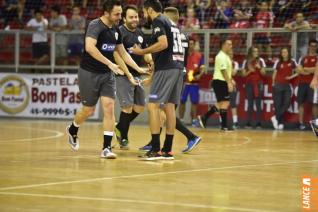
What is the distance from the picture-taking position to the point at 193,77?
22.4 meters

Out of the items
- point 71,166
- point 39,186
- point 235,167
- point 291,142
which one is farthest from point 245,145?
point 39,186

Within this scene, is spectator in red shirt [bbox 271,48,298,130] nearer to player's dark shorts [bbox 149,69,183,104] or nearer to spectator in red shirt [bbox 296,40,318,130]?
spectator in red shirt [bbox 296,40,318,130]

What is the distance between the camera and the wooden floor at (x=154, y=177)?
7488mm

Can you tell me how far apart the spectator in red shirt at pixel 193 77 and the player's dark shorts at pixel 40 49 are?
16.7 feet

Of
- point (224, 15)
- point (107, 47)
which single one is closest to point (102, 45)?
point (107, 47)

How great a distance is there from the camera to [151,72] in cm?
1292

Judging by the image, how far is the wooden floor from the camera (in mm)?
7488

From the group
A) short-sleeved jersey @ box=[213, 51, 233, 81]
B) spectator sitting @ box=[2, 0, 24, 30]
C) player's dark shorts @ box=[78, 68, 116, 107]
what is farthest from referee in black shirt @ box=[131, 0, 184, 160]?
spectator sitting @ box=[2, 0, 24, 30]

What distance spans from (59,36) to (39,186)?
16476 mm

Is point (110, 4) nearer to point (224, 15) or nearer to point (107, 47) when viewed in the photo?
Answer: point (107, 47)

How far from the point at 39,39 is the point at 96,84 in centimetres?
1327

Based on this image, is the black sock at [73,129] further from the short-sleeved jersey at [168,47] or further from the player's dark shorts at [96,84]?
the short-sleeved jersey at [168,47]

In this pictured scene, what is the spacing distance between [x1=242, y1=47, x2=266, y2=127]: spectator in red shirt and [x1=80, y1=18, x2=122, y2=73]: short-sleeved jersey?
32.6ft

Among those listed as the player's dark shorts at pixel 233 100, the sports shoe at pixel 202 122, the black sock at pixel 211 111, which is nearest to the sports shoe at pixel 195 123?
the sports shoe at pixel 202 122
